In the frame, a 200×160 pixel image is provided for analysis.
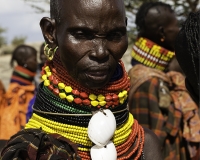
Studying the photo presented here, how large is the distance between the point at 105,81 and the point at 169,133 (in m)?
1.91

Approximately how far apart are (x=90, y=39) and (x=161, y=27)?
2160 mm

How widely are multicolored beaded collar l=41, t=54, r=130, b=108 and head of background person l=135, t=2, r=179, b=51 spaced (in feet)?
6.28

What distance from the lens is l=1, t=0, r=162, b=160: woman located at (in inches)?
73.3

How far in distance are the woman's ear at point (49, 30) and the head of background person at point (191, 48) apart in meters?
0.62

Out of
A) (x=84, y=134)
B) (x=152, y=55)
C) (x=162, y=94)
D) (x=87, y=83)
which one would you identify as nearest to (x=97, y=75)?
(x=87, y=83)

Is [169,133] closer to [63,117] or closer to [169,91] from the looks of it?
[169,91]

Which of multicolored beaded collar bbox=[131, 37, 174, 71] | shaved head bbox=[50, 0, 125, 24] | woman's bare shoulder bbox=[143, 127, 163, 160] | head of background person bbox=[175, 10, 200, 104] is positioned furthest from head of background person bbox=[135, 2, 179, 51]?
head of background person bbox=[175, 10, 200, 104]

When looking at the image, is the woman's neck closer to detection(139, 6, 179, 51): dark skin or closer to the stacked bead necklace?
detection(139, 6, 179, 51): dark skin

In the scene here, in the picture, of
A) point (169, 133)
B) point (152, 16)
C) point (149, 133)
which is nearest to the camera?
point (149, 133)

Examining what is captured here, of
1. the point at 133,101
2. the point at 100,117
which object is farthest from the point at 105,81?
the point at 133,101

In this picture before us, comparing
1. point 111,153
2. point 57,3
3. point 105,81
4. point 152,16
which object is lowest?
point 152,16

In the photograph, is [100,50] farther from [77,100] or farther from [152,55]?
[152,55]

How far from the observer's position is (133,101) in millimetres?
3719

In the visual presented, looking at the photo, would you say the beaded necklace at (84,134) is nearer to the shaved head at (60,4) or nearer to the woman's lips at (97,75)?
the woman's lips at (97,75)
